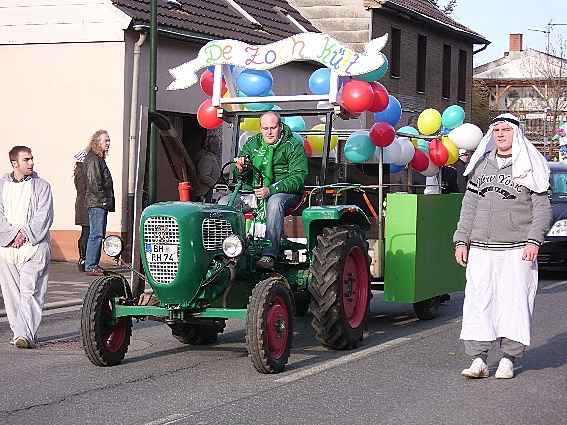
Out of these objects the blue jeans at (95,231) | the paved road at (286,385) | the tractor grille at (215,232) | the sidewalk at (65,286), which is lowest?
the paved road at (286,385)

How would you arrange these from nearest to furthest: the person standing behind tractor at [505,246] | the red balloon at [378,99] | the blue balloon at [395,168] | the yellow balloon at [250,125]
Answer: the person standing behind tractor at [505,246], the red balloon at [378,99], the yellow balloon at [250,125], the blue balloon at [395,168]

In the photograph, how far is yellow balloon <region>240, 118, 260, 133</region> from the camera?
41.1ft

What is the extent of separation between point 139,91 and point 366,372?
12.0 meters

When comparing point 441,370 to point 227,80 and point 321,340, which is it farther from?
point 227,80

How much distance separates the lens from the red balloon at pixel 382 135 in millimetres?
12711

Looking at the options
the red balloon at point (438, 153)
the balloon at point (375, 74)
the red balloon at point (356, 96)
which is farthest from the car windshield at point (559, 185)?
the red balloon at point (356, 96)

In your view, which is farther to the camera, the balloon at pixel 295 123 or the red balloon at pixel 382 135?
the balloon at pixel 295 123

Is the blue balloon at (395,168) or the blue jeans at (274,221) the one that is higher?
the blue balloon at (395,168)

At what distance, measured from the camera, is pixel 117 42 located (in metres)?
20.6

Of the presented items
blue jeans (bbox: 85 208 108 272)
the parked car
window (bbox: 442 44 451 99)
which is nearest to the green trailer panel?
blue jeans (bbox: 85 208 108 272)

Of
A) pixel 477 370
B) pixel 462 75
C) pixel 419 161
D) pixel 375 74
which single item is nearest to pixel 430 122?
pixel 419 161

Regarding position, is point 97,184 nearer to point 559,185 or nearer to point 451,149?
point 451,149

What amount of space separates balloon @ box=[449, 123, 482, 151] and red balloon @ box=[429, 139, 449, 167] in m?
0.21

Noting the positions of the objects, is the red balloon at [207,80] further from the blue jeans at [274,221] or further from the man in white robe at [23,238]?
the blue jeans at [274,221]
